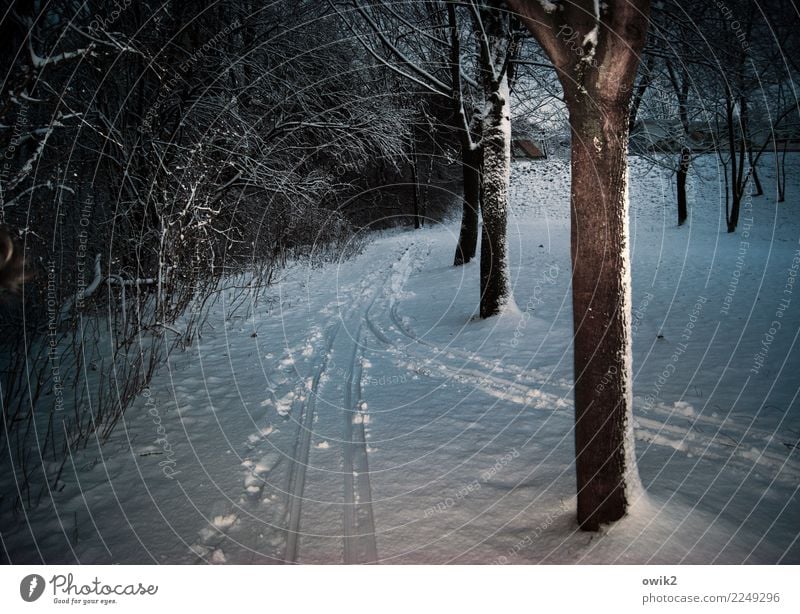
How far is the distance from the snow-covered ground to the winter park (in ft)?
0.08

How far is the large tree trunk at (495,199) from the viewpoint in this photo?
7480mm

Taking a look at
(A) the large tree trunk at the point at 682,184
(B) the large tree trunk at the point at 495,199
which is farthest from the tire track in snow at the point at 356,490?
(A) the large tree trunk at the point at 682,184

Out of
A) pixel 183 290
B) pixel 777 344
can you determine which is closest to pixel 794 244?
pixel 777 344

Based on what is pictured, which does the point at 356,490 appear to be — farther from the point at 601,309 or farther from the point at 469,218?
the point at 469,218

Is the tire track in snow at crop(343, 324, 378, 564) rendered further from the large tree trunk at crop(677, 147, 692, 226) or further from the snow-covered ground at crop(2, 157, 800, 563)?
the large tree trunk at crop(677, 147, 692, 226)

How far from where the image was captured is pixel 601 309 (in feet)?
8.29

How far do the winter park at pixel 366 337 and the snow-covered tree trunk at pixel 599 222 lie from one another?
0.6 inches

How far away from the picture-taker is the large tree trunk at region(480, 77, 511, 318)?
24.5ft

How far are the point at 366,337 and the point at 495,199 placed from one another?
11.6 ft

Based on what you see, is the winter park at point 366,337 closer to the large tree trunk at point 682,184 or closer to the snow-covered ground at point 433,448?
the snow-covered ground at point 433,448

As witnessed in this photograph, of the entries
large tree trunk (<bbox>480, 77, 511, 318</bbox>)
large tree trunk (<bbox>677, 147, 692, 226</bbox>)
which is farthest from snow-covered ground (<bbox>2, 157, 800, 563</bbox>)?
large tree trunk (<bbox>677, 147, 692, 226</bbox>)

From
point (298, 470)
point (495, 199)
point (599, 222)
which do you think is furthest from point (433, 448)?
point (495, 199)

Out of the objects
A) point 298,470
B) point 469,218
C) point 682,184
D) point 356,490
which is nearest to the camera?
point 356,490

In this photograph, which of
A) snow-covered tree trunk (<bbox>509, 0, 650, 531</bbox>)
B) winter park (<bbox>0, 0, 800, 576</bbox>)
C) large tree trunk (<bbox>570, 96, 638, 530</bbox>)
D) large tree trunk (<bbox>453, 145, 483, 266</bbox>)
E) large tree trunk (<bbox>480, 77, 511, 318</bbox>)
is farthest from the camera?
large tree trunk (<bbox>453, 145, 483, 266</bbox>)
